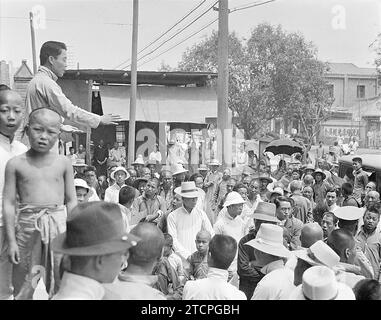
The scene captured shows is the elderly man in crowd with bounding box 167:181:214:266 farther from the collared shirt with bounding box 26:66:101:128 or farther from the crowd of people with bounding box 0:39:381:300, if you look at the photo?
the collared shirt with bounding box 26:66:101:128

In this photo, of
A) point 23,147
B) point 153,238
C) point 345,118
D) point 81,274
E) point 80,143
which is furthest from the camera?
point 345,118

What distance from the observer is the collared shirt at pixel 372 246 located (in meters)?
6.76

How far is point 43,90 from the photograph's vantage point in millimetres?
4770

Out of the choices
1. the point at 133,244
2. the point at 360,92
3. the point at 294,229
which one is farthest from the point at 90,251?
the point at 360,92

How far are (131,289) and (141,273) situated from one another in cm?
28

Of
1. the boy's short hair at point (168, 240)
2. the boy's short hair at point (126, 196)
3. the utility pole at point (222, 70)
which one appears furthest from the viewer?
the utility pole at point (222, 70)

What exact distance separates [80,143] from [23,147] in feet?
66.9

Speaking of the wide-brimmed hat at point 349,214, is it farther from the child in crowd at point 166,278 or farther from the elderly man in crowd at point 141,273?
the elderly man in crowd at point 141,273

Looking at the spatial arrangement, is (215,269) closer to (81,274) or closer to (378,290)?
(378,290)

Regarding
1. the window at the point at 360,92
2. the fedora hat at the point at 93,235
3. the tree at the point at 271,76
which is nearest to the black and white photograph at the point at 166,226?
the fedora hat at the point at 93,235

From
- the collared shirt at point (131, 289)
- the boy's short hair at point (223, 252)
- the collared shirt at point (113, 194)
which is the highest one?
the collared shirt at point (131, 289)

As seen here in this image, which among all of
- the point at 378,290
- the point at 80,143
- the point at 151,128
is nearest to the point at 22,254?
the point at 378,290

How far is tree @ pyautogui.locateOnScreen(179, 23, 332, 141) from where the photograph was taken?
3662 centimetres

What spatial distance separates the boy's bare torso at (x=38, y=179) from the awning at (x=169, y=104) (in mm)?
18571
